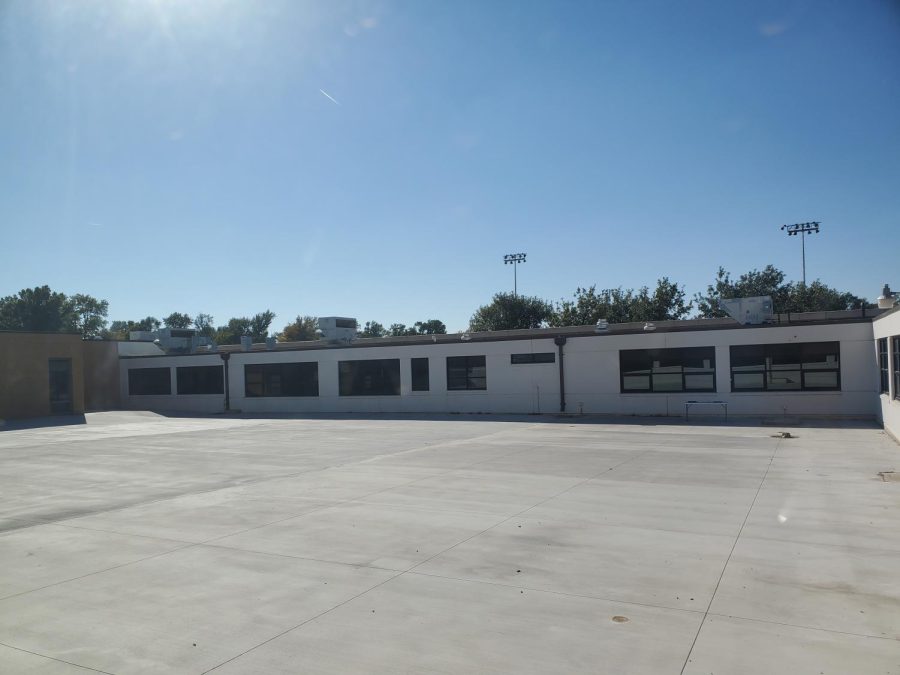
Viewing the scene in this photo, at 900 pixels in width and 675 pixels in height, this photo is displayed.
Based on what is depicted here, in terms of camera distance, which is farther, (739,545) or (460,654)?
(739,545)

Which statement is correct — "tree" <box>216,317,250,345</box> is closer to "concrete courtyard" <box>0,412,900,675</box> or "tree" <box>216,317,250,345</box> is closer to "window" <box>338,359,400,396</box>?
"window" <box>338,359,400,396</box>

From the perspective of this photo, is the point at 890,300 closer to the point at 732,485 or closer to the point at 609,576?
the point at 732,485

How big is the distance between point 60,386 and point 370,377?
15472 mm

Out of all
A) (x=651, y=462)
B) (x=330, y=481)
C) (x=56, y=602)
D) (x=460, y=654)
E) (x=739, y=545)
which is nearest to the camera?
(x=460, y=654)

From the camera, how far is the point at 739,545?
23.7 ft

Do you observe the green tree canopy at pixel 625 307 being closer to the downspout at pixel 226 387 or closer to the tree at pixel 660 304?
the tree at pixel 660 304

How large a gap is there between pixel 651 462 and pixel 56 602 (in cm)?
1063

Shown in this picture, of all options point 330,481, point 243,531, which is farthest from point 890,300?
point 243,531

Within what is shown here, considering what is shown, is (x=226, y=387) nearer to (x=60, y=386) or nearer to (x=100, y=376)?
(x=60, y=386)

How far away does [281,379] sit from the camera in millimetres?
32125

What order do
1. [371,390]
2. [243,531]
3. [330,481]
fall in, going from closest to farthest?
[243,531] → [330,481] → [371,390]

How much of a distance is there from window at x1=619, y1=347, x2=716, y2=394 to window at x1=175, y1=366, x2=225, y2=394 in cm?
2067

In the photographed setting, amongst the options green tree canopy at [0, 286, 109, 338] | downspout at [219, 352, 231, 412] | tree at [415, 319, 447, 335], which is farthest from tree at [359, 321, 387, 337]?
downspout at [219, 352, 231, 412]

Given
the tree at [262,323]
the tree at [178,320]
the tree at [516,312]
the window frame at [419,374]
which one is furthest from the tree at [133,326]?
the window frame at [419,374]
